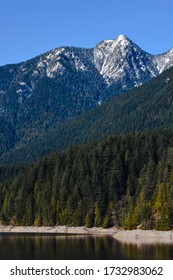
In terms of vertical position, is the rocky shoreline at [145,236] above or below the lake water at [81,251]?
above

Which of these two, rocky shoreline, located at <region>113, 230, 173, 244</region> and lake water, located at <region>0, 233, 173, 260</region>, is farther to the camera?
rocky shoreline, located at <region>113, 230, 173, 244</region>

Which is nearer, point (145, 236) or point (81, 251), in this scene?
point (81, 251)

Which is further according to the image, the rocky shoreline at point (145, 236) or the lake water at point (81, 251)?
the rocky shoreline at point (145, 236)

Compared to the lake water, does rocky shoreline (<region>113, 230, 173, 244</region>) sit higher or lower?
higher

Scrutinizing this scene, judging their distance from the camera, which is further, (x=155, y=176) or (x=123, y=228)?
(x=155, y=176)

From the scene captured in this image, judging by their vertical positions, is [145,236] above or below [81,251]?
above

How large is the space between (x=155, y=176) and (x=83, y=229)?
2892 centimetres

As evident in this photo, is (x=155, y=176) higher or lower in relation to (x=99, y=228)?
higher

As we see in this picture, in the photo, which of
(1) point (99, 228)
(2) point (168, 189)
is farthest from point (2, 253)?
(1) point (99, 228)

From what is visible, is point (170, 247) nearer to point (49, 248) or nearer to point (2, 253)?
point (49, 248)
